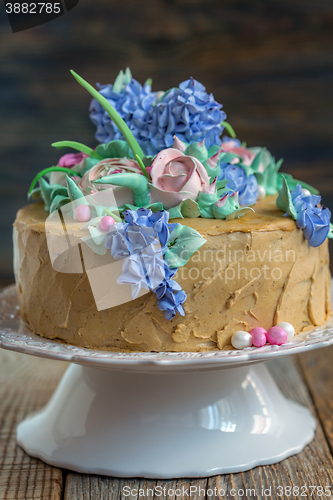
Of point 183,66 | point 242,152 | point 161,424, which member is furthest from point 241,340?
point 183,66

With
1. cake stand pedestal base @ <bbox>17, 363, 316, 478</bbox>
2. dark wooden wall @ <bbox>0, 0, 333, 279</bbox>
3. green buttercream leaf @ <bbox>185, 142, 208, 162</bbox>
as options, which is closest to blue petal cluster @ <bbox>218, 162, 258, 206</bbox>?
green buttercream leaf @ <bbox>185, 142, 208, 162</bbox>

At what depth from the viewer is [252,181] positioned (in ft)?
5.76

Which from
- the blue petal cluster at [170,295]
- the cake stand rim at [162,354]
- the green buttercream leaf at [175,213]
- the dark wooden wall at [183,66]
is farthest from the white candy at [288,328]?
the dark wooden wall at [183,66]

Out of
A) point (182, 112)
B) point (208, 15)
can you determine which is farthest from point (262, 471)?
point (208, 15)

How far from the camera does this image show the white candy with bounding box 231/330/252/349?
1412 mm

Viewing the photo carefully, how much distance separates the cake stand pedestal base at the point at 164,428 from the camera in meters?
1.57

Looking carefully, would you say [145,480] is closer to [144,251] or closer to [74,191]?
[144,251]

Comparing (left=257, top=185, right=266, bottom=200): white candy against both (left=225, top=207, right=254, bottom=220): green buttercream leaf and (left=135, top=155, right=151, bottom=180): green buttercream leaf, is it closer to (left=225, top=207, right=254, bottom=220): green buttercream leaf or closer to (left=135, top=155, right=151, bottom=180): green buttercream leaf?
(left=225, top=207, right=254, bottom=220): green buttercream leaf

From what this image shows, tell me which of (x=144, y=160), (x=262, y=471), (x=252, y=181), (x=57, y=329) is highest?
(x=144, y=160)

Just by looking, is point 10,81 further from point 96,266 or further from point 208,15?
point 96,266

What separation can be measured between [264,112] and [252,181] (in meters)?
1.48

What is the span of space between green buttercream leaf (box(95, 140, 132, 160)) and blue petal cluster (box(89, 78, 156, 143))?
0.12m

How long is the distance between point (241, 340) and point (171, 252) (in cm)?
29

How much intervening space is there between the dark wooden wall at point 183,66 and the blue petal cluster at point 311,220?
167 cm
